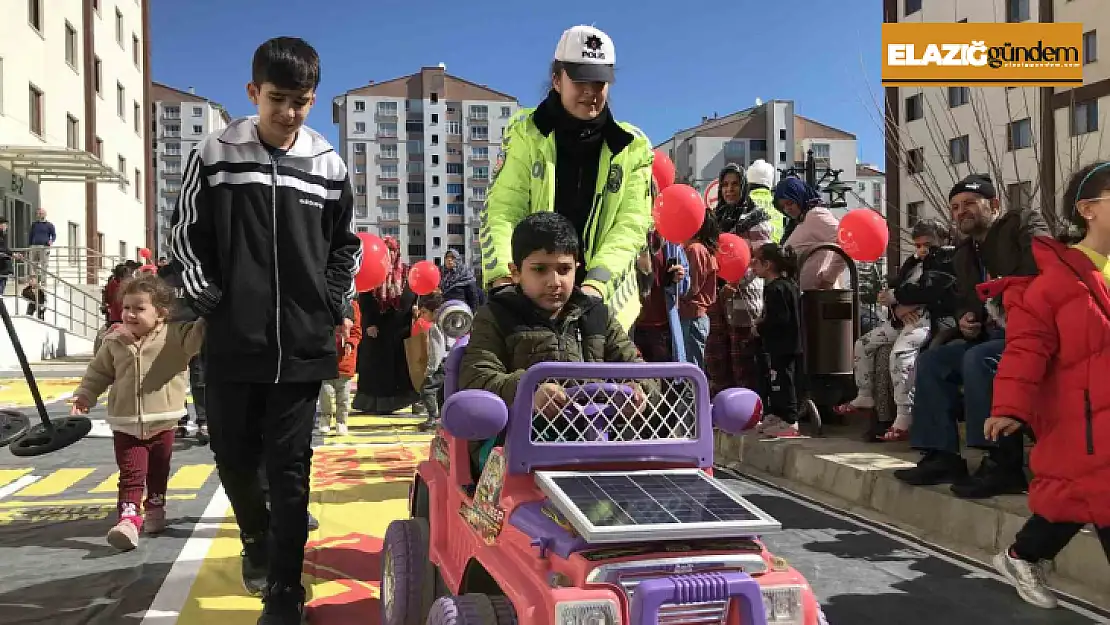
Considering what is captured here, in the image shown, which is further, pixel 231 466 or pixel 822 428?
pixel 822 428

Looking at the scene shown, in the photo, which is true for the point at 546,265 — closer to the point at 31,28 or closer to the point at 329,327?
the point at 329,327

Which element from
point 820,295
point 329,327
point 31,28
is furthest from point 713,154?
point 329,327

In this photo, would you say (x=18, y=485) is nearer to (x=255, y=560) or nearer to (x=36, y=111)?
(x=255, y=560)

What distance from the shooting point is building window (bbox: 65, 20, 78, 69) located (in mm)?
25873

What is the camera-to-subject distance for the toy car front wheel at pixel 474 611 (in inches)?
75.6

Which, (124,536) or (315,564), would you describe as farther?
(124,536)

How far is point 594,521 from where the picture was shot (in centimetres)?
181

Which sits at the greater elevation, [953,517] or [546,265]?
[546,265]

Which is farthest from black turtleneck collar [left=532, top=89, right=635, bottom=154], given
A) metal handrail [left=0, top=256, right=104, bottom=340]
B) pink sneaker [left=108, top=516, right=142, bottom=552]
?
metal handrail [left=0, top=256, right=104, bottom=340]

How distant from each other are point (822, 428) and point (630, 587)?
553 cm

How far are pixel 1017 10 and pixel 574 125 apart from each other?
1301 inches

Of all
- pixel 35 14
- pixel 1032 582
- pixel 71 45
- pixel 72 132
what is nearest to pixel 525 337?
pixel 1032 582

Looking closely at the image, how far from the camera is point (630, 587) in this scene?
177 centimetres

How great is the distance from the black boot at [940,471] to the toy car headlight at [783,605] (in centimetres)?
320
